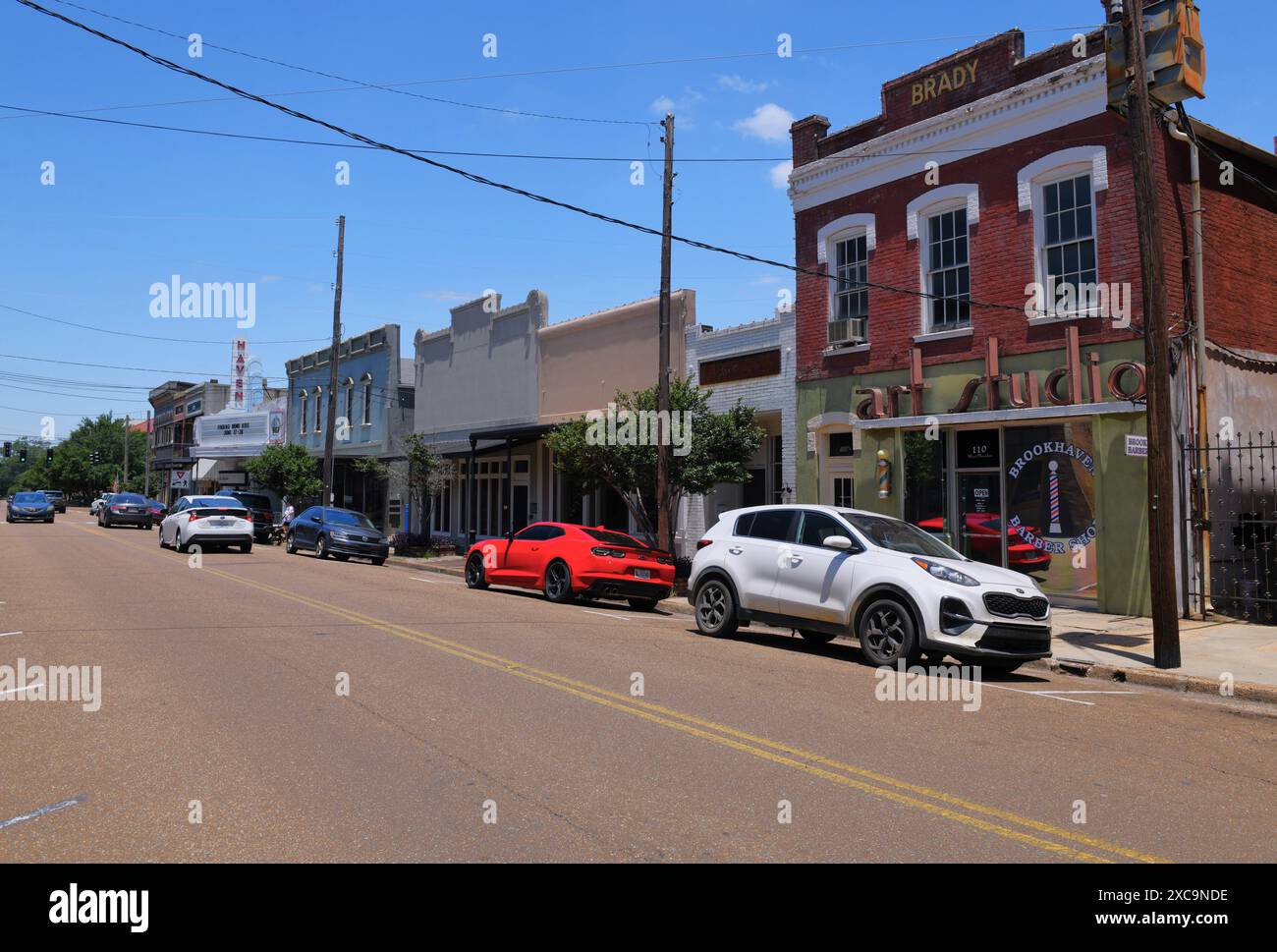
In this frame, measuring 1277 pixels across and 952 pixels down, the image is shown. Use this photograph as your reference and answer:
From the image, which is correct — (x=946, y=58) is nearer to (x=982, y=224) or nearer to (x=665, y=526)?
(x=982, y=224)

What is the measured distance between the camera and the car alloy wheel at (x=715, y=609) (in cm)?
1234

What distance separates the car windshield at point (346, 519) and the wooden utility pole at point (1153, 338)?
2055cm

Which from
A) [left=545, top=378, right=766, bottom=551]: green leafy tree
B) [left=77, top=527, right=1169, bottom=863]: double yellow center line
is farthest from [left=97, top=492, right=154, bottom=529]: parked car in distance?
[left=77, top=527, right=1169, bottom=863]: double yellow center line

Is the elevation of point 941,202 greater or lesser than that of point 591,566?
greater

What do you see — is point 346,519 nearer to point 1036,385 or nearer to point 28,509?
point 1036,385

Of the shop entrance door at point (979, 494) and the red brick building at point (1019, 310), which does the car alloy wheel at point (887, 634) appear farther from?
the shop entrance door at point (979, 494)

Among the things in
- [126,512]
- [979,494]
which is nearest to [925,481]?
[979,494]

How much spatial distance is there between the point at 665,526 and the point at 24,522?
4224 centimetres

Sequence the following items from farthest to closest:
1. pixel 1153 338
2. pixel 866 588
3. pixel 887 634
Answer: pixel 1153 338
pixel 866 588
pixel 887 634

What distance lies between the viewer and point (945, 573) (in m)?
9.98

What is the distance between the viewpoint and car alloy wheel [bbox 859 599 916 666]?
32.7 ft

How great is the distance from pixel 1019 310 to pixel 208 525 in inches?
824

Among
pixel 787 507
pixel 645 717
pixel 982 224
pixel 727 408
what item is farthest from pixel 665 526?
pixel 645 717

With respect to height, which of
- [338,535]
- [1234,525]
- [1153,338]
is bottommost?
[338,535]
